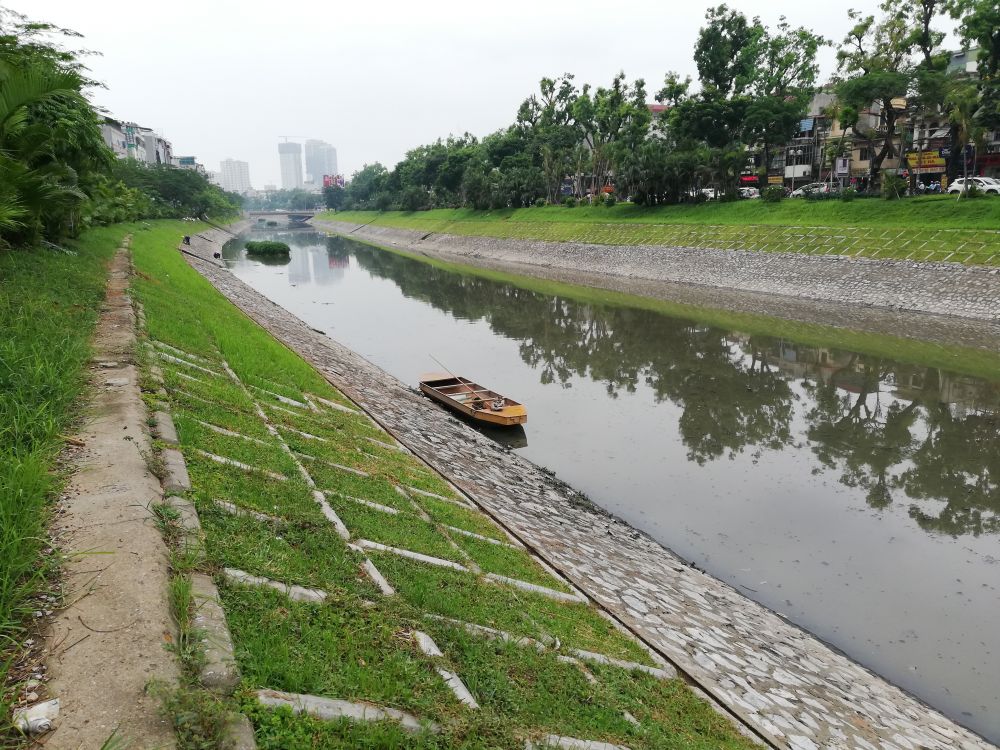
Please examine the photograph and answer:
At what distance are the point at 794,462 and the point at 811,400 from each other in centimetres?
519

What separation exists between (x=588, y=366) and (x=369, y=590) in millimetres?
18052

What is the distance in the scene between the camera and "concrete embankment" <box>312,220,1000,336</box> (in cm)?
2773

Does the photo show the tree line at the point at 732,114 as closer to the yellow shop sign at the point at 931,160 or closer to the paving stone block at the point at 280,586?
the yellow shop sign at the point at 931,160

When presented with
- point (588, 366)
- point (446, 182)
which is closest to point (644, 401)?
point (588, 366)

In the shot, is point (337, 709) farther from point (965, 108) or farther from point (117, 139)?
point (117, 139)

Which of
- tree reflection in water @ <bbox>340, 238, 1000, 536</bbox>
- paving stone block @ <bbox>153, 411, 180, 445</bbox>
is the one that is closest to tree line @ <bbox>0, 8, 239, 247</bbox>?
paving stone block @ <bbox>153, 411, 180, 445</bbox>

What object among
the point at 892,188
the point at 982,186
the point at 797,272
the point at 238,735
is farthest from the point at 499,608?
the point at 982,186

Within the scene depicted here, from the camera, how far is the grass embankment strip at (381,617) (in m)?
4.13

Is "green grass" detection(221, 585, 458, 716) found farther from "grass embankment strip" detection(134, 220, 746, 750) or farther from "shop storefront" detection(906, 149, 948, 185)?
"shop storefront" detection(906, 149, 948, 185)

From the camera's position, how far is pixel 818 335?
26250 millimetres

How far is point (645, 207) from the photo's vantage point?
56500 mm

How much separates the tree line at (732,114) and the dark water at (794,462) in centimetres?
2464

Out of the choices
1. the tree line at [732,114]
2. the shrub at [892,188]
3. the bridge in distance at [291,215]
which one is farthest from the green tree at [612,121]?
the bridge in distance at [291,215]

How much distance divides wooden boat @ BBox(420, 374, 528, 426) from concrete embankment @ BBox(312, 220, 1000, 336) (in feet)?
61.8
